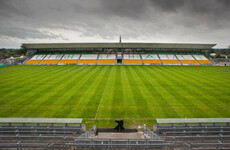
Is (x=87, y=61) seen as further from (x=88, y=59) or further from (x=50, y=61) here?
(x=50, y=61)

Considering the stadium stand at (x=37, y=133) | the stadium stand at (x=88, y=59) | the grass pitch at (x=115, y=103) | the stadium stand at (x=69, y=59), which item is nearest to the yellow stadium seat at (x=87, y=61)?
the stadium stand at (x=88, y=59)

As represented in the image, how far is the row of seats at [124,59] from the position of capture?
53.3m

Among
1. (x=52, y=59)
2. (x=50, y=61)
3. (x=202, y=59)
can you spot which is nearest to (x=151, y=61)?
(x=202, y=59)

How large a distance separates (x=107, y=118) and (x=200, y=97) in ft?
44.2

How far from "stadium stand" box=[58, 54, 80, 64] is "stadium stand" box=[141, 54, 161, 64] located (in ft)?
102

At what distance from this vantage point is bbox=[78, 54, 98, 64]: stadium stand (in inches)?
2112

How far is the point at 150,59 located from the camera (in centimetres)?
5584

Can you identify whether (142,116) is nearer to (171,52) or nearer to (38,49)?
(171,52)

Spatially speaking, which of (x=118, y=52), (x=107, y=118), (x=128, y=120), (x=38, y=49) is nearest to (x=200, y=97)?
(x=128, y=120)

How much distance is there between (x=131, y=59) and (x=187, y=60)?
81.3ft

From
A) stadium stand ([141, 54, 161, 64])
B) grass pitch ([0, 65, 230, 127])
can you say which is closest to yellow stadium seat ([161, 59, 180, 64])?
stadium stand ([141, 54, 161, 64])

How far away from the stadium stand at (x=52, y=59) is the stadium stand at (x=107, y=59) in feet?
62.8

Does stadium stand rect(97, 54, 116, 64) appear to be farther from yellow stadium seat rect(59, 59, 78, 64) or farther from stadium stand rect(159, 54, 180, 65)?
stadium stand rect(159, 54, 180, 65)

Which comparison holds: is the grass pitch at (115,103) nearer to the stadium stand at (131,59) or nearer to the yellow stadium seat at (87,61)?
the stadium stand at (131,59)
